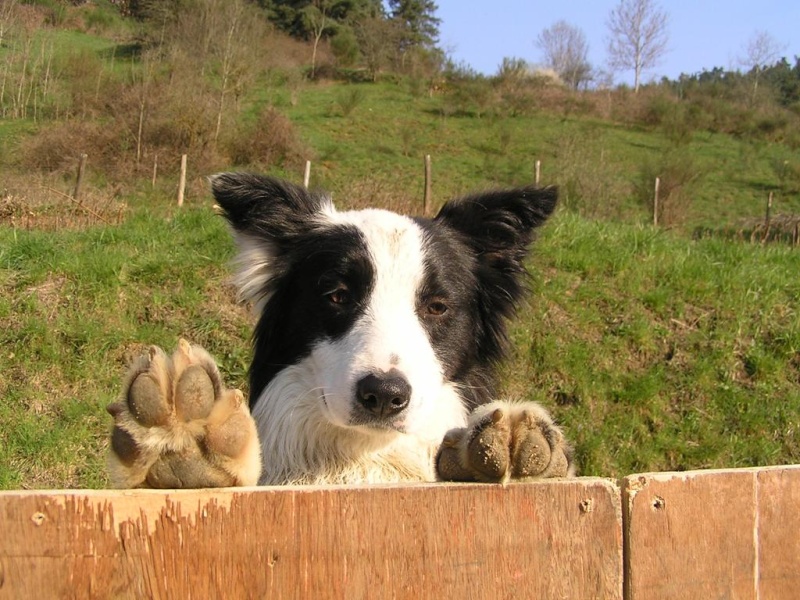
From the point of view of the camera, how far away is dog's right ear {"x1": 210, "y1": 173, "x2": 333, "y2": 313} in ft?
11.4

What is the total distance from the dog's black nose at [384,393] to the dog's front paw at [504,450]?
49 cm

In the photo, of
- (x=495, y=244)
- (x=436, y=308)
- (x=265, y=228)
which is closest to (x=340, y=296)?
(x=436, y=308)

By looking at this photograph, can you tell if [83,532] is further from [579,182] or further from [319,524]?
[579,182]

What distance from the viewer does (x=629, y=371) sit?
7551 millimetres

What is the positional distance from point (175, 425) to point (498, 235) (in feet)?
7.47

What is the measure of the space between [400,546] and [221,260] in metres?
6.94

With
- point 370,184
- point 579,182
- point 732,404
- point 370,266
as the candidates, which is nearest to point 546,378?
point 732,404

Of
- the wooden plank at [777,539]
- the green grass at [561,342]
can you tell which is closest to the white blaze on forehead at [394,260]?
the wooden plank at [777,539]

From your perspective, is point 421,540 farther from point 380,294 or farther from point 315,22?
point 315,22

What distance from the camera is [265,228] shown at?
11.7 ft

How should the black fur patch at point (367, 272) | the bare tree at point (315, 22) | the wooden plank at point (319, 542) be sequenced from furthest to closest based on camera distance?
the bare tree at point (315, 22), the black fur patch at point (367, 272), the wooden plank at point (319, 542)

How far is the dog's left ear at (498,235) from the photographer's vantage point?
3.66 metres

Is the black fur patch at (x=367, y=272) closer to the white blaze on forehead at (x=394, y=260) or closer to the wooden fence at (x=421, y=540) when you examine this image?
the white blaze on forehead at (x=394, y=260)

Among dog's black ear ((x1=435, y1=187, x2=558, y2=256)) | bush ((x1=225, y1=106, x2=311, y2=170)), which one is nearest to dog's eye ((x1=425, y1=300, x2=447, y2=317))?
dog's black ear ((x1=435, y1=187, x2=558, y2=256))
